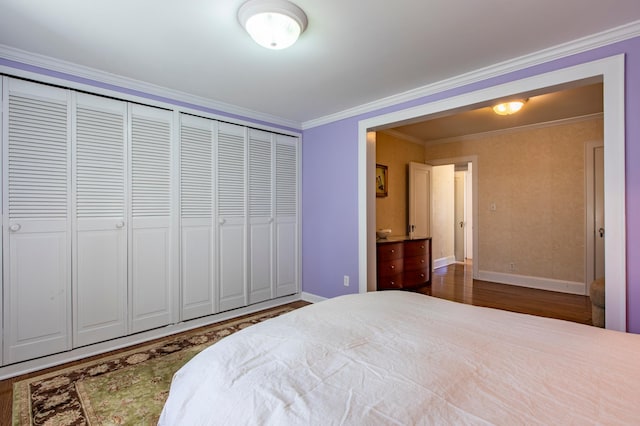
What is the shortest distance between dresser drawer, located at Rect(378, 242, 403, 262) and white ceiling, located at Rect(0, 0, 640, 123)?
6.66 feet

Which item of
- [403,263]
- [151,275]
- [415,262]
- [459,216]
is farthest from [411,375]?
[459,216]

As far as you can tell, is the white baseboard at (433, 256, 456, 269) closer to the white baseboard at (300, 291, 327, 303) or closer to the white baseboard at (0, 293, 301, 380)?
the white baseboard at (300, 291, 327, 303)

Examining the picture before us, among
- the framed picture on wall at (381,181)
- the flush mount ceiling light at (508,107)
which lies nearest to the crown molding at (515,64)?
the flush mount ceiling light at (508,107)

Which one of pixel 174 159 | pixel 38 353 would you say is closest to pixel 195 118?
pixel 174 159

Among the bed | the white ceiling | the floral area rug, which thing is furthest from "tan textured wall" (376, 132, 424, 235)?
the bed

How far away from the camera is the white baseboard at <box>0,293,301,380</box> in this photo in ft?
7.84

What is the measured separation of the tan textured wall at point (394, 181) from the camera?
5.03 metres

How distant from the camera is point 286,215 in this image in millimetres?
4223

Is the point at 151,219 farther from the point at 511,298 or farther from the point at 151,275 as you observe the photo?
the point at 511,298

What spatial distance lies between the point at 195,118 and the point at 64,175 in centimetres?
129

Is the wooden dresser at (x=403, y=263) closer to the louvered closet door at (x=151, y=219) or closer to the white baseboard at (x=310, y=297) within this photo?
the white baseboard at (x=310, y=297)

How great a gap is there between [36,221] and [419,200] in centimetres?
511

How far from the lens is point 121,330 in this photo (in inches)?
112

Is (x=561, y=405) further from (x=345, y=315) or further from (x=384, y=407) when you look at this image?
(x=345, y=315)
